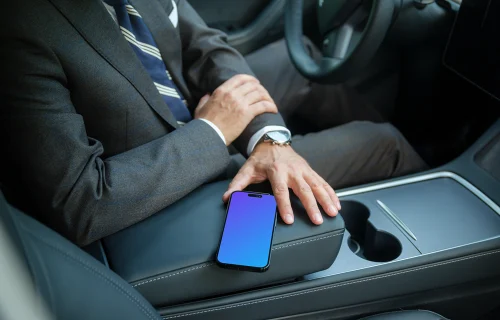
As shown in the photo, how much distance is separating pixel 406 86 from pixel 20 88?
1.21m

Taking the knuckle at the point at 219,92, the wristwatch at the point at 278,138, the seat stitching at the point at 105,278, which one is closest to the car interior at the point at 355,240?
the seat stitching at the point at 105,278

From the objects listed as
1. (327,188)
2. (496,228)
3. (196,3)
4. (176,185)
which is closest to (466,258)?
(496,228)

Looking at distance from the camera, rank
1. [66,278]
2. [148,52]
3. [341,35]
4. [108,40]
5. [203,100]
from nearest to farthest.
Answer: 1. [66,278]
2. [108,40]
3. [148,52]
4. [203,100]
5. [341,35]

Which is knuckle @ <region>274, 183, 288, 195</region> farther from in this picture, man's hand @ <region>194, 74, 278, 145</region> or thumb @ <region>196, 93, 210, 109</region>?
thumb @ <region>196, 93, 210, 109</region>

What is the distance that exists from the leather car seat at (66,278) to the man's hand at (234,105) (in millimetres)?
447

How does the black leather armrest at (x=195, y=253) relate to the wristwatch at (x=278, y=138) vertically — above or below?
below

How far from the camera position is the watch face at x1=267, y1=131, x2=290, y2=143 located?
42.5 inches

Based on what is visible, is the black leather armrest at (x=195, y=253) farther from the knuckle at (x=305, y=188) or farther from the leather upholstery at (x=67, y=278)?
the leather upholstery at (x=67, y=278)

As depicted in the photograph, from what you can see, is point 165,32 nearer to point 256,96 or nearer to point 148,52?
point 148,52

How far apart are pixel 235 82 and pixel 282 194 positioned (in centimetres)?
32

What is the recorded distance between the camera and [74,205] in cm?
84

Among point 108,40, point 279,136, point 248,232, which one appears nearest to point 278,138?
point 279,136

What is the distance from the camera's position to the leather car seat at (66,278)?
450 mm

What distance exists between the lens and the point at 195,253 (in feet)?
2.75
